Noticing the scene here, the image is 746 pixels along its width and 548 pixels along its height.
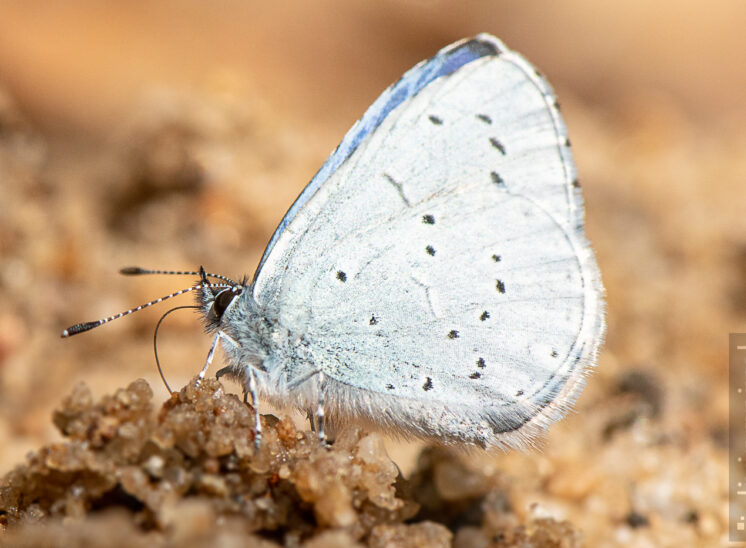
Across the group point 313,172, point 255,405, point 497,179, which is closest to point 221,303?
point 255,405

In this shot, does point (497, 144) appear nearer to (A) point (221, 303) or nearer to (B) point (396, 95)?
(B) point (396, 95)

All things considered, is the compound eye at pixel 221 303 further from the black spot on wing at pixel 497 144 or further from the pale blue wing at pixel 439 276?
the black spot on wing at pixel 497 144

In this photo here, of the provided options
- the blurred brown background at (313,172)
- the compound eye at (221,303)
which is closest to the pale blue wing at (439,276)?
the compound eye at (221,303)

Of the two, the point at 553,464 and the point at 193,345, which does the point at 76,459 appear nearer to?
the point at 193,345

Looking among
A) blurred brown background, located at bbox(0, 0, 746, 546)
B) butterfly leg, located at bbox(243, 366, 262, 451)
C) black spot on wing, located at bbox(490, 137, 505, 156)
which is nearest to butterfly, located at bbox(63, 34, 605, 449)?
black spot on wing, located at bbox(490, 137, 505, 156)

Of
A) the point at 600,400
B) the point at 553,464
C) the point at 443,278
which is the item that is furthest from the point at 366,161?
the point at 600,400

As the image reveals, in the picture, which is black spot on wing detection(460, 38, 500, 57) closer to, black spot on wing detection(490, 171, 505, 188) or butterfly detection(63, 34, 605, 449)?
butterfly detection(63, 34, 605, 449)
